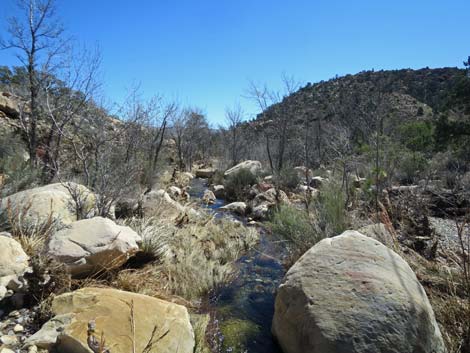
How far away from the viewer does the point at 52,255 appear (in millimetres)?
3152

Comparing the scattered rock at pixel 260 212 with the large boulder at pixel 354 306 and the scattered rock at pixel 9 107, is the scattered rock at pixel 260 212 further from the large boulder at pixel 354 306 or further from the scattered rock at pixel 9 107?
the scattered rock at pixel 9 107

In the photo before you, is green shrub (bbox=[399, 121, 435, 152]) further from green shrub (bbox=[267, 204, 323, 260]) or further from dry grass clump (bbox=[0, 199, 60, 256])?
dry grass clump (bbox=[0, 199, 60, 256])

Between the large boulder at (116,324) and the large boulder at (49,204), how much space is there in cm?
200

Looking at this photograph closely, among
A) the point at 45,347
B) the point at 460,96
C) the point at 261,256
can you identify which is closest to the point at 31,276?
the point at 45,347

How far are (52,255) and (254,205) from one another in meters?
6.96

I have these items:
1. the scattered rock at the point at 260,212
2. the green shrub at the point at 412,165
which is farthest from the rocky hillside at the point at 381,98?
the scattered rock at the point at 260,212

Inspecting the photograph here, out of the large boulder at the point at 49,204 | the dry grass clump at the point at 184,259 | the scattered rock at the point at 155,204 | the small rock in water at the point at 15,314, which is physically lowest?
the dry grass clump at the point at 184,259

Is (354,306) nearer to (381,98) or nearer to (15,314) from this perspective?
(15,314)

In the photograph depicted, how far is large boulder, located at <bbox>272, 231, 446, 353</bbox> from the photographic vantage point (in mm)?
2201

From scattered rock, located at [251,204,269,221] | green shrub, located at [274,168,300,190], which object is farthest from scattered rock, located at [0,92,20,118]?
green shrub, located at [274,168,300,190]

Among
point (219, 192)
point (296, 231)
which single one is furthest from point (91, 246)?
point (219, 192)

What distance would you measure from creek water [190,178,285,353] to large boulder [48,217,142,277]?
142cm

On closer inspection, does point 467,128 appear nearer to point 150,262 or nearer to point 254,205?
point 254,205

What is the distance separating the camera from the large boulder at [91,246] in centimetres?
321
